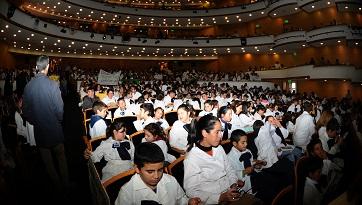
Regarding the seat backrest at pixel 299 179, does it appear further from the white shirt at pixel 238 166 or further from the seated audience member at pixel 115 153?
the seated audience member at pixel 115 153

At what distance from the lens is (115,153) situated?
4367 mm

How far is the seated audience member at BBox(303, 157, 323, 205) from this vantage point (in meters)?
3.38

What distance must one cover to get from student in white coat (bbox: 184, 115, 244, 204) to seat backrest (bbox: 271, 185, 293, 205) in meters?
→ 0.70

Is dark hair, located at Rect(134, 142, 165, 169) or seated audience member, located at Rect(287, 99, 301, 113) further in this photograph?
seated audience member, located at Rect(287, 99, 301, 113)

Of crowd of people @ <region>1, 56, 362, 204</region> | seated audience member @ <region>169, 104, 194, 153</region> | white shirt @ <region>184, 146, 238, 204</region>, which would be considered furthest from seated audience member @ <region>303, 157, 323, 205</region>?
seated audience member @ <region>169, 104, 194, 153</region>

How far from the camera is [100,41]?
100ft

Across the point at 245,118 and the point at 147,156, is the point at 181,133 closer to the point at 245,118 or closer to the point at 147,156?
the point at 245,118

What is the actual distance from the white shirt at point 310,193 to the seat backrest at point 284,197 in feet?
2.15

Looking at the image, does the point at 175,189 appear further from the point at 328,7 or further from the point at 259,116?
the point at 328,7

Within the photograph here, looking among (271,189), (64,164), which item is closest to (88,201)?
(64,164)

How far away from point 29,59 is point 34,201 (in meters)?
29.8

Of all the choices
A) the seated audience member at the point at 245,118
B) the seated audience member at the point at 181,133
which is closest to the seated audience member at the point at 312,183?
the seated audience member at the point at 181,133

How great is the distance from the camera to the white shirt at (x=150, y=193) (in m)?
2.86

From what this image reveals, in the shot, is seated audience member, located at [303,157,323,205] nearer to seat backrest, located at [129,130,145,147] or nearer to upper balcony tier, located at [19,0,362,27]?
seat backrest, located at [129,130,145,147]
